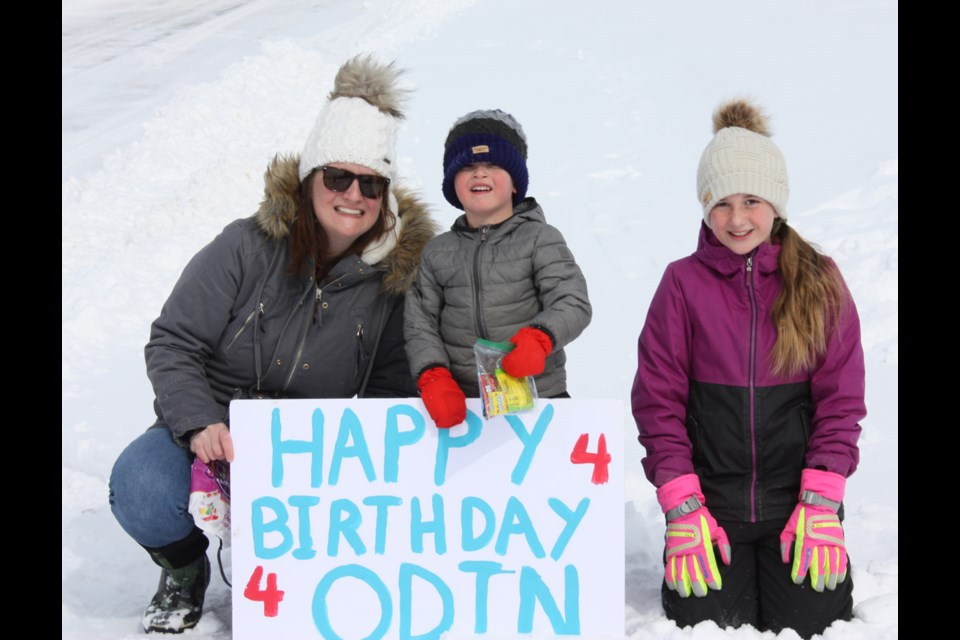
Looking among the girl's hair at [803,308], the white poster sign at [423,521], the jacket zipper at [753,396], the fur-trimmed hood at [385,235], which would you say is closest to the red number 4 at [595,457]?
the white poster sign at [423,521]

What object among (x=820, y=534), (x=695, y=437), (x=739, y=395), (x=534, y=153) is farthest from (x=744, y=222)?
(x=534, y=153)

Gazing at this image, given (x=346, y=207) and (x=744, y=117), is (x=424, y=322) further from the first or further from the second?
(x=744, y=117)

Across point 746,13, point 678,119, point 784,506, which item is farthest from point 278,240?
point 746,13

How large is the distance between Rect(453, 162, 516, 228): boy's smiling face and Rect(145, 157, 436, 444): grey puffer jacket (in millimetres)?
261

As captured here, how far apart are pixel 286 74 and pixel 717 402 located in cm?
971

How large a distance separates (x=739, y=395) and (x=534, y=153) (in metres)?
6.05

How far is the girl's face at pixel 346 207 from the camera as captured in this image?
2781 millimetres

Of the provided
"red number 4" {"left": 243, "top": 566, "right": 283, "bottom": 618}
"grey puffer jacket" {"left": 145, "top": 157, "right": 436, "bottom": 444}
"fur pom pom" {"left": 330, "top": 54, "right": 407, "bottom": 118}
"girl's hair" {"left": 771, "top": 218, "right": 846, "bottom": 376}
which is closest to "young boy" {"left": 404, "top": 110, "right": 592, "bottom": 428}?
"grey puffer jacket" {"left": 145, "top": 157, "right": 436, "bottom": 444}

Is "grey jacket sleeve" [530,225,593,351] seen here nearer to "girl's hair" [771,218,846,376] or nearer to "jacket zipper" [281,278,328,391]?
"girl's hair" [771,218,846,376]

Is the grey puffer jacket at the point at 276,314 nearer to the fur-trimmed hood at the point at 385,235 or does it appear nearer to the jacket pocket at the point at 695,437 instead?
the fur-trimmed hood at the point at 385,235

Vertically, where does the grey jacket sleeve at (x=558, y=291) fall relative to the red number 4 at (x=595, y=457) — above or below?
above

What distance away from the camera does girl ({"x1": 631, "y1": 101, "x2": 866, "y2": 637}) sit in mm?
2457

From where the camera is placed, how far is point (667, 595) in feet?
8.30

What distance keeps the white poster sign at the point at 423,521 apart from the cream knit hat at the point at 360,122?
792mm
